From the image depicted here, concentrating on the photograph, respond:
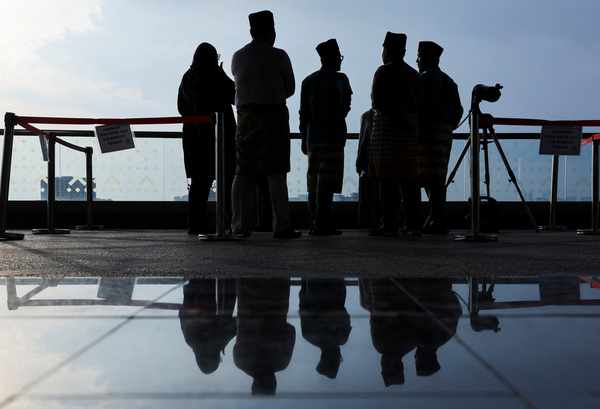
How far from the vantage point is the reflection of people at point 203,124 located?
5109 mm

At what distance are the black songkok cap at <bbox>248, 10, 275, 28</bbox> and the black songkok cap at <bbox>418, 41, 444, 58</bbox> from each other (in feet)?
4.90

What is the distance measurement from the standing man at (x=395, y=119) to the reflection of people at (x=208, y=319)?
306 centimetres

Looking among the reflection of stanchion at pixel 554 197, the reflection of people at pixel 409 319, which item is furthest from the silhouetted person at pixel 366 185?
the reflection of people at pixel 409 319

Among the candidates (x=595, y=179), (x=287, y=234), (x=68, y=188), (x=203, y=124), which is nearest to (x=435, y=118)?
(x=287, y=234)

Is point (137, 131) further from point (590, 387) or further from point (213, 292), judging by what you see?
point (590, 387)

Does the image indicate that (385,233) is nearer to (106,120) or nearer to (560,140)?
(560,140)

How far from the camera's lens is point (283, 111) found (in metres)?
4.81

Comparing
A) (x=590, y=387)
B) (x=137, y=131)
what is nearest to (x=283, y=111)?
(x=590, y=387)

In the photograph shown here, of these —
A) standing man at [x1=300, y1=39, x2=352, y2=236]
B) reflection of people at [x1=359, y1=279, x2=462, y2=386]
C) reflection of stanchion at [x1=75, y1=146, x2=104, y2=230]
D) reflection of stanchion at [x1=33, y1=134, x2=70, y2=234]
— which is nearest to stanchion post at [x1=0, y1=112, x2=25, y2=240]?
reflection of stanchion at [x1=33, y1=134, x2=70, y2=234]

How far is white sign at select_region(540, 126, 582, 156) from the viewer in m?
5.21

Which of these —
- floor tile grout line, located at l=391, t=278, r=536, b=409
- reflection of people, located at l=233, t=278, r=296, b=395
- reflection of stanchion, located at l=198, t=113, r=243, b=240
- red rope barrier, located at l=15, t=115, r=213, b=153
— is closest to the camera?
floor tile grout line, located at l=391, t=278, r=536, b=409

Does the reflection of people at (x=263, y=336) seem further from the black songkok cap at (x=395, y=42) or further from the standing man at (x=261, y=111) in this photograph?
the black songkok cap at (x=395, y=42)

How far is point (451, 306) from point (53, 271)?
1.80m

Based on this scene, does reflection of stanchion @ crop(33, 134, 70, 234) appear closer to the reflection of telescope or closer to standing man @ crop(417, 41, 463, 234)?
standing man @ crop(417, 41, 463, 234)
